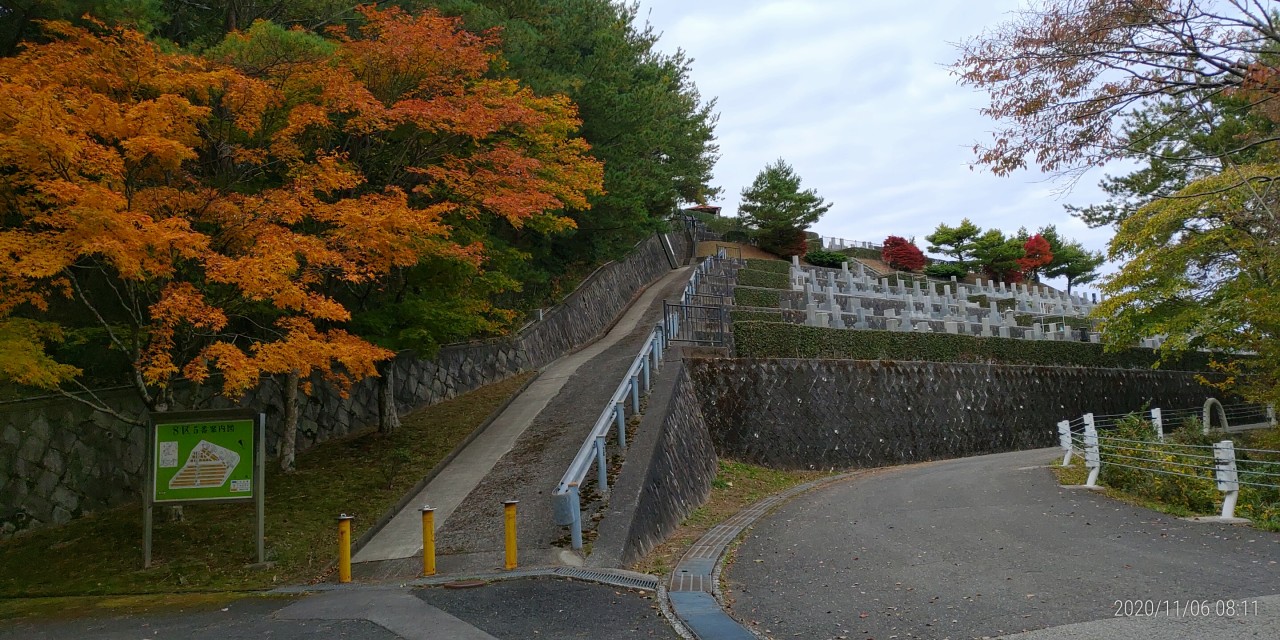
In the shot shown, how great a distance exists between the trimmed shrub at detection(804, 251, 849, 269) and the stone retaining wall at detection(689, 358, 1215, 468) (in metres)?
24.0

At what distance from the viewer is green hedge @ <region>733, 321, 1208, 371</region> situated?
1694 centimetres

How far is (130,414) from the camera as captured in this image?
40.9ft

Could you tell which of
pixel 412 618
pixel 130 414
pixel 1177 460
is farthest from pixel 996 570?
pixel 130 414

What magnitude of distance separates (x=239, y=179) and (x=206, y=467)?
455cm

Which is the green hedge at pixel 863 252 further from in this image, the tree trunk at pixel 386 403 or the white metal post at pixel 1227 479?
the white metal post at pixel 1227 479

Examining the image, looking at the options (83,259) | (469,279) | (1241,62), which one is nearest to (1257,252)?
(1241,62)

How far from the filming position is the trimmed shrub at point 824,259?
47972mm

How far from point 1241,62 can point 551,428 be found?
35.9 feet

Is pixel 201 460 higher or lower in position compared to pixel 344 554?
higher

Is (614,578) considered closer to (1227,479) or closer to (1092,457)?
(1227,479)

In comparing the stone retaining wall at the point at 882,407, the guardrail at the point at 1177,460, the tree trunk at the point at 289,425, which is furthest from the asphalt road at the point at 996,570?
the tree trunk at the point at 289,425

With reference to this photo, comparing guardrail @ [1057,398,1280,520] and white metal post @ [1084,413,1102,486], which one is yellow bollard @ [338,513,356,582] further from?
white metal post @ [1084,413,1102,486]

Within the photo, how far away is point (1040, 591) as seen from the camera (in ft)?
21.5

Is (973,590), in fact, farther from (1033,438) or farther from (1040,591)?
(1033,438)
